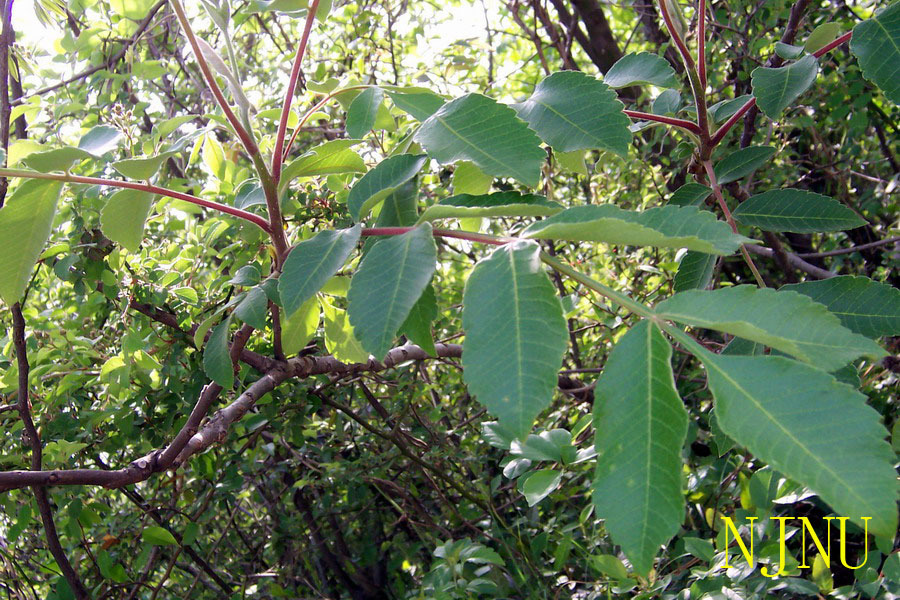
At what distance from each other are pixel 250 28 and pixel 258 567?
184 cm

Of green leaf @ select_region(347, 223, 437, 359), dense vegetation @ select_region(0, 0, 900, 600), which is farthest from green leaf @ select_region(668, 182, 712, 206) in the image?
green leaf @ select_region(347, 223, 437, 359)

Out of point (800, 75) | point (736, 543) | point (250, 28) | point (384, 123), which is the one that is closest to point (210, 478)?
point (384, 123)

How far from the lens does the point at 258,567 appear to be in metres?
2.20

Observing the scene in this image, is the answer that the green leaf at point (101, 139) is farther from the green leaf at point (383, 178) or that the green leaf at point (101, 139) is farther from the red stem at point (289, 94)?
the green leaf at point (383, 178)

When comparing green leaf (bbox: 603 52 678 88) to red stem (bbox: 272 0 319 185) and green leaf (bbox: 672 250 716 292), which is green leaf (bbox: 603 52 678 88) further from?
red stem (bbox: 272 0 319 185)

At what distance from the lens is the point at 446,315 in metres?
2.13

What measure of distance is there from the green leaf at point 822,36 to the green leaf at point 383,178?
61cm

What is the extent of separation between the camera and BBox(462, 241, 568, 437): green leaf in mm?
529

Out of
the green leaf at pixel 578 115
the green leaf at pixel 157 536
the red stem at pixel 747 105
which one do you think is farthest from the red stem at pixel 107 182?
the green leaf at pixel 157 536

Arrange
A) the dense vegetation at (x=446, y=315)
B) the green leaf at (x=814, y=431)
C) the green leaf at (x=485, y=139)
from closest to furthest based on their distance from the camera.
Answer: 1. the green leaf at (x=814, y=431)
2. the dense vegetation at (x=446, y=315)
3. the green leaf at (x=485, y=139)

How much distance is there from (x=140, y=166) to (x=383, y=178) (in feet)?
0.89

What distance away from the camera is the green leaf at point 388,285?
609 mm

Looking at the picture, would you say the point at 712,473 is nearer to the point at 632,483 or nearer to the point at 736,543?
the point at 736,543

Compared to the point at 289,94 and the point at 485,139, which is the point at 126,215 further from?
the point at 485,139
